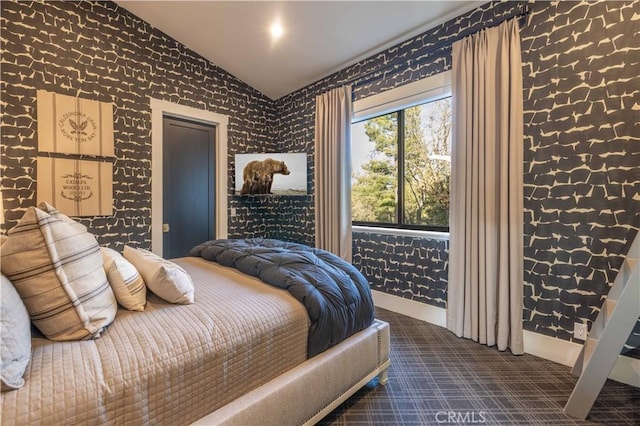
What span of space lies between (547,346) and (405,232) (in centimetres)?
143

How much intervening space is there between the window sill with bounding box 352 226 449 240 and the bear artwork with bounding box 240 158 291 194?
1.26 meters

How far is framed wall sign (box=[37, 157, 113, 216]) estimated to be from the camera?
2727mm

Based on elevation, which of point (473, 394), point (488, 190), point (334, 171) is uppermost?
point (334, 171)

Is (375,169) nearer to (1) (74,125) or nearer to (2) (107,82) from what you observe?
(2) (107,82)

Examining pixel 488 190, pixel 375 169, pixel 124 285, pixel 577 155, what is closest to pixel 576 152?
pixel 577 155

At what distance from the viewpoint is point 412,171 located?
3.18 metres

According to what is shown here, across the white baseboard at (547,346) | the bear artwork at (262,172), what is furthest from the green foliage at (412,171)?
the bear artwork at (262,172)

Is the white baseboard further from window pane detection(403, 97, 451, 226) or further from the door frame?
the door frame

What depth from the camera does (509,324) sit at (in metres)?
2.26

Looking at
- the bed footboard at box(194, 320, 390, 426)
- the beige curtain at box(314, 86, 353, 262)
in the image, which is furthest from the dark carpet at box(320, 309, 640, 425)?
the beige curtain at box(314, 86, 353, 262)

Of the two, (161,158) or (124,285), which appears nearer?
(124,285)

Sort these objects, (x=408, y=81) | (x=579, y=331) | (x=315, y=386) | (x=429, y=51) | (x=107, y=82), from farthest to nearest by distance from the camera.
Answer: (x=107, y=82), (x=408, y=81), (x=429, y=51), (x=579, y=331), (x=315, y=386)

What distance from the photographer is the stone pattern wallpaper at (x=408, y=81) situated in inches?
75.7

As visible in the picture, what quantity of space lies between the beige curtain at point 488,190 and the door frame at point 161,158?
9.34 ft
